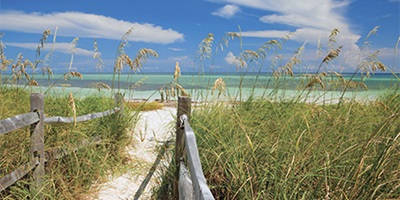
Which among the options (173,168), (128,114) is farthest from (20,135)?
(128,114)

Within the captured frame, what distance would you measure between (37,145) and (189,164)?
88.7 inches

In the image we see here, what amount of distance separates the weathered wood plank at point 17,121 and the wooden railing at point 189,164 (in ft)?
5.28

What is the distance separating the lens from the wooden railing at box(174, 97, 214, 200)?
175cm

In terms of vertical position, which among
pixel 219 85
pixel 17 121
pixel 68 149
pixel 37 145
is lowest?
pixel 68 149

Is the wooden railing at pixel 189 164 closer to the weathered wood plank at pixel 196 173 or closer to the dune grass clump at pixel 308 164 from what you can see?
the weathered wood plank at pixel 196 173

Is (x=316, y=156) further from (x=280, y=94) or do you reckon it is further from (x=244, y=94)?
(x=244, y=94)

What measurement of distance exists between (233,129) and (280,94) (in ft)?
5.68

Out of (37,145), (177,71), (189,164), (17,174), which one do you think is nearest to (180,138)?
(177,71)

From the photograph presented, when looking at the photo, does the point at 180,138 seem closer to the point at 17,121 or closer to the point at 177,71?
the point at 177,71

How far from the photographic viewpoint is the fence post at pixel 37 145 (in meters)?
3.75

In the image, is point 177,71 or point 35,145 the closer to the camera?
point 35,145

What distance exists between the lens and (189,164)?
2.40 m

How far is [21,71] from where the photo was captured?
5.63m

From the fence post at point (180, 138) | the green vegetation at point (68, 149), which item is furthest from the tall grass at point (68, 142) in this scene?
the fence post at point (180, 138)
